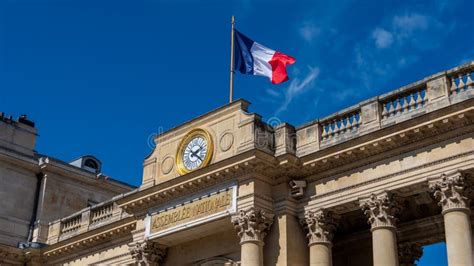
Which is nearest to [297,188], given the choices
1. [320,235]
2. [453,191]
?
[320,235]

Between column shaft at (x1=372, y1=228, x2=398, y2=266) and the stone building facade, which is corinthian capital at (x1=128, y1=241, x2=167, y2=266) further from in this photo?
column shaft at (x1=372, y1=228, x2=398, y2=266)

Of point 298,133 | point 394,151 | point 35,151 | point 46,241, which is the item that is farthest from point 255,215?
point 35,151

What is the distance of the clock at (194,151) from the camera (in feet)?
89.9

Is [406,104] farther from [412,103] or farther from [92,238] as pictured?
[92,238]

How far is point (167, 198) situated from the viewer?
A: 2803cm

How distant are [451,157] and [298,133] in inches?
243

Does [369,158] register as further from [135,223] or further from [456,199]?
[135,223]

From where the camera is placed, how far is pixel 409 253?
26656 mm

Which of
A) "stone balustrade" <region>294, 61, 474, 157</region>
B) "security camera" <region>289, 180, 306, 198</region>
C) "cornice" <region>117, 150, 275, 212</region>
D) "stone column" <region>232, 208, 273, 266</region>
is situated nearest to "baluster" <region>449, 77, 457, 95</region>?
"stone balustrade" <region>294, 61, 474, 157</region>

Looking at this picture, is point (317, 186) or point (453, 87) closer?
point (453, 87)

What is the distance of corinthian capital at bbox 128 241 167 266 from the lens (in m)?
28.5

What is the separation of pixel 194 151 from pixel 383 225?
8.34 meters

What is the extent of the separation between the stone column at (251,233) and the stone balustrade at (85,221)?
8.61 metres

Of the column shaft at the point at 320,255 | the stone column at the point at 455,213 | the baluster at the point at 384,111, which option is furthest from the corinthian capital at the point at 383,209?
the baluster at the point at 384,111
